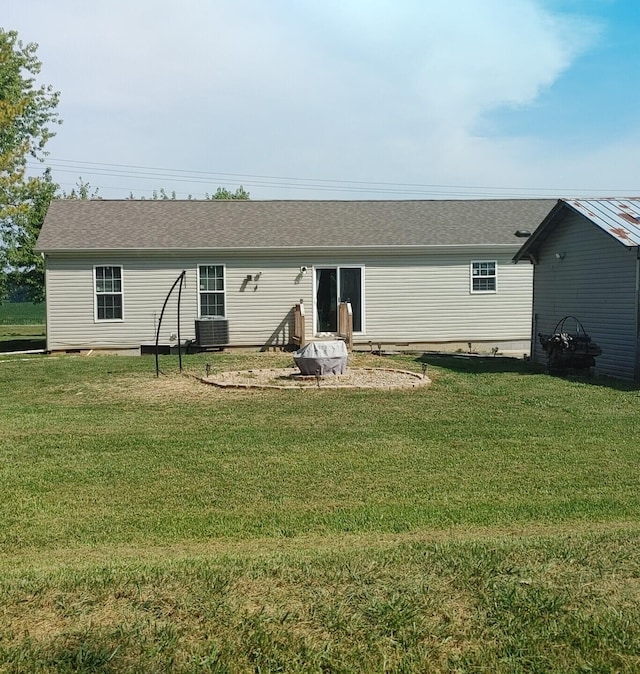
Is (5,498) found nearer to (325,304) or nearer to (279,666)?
(279,666)

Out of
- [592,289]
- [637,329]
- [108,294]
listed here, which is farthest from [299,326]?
[637,329]

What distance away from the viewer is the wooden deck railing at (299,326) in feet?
58.3

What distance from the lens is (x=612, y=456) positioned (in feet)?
22.0

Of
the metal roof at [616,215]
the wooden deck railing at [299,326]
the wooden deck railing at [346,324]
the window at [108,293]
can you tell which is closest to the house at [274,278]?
the window at [108,293]

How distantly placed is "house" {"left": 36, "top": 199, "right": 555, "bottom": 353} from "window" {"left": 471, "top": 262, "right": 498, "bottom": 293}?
3 cm

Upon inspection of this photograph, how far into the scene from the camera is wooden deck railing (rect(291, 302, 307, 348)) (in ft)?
58.3

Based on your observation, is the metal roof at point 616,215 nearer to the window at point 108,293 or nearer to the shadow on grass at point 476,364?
the shadow on grass at point 476,364

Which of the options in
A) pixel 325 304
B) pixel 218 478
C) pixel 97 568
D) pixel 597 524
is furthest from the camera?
pixel 325 304

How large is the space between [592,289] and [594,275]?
27 cm

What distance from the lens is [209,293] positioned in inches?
726

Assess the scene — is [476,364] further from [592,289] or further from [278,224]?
[278,224]

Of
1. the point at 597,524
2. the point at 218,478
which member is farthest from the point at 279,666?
Answer: the point at 218,478

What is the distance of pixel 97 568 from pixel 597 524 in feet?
10.4

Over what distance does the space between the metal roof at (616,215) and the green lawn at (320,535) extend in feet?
12.8
